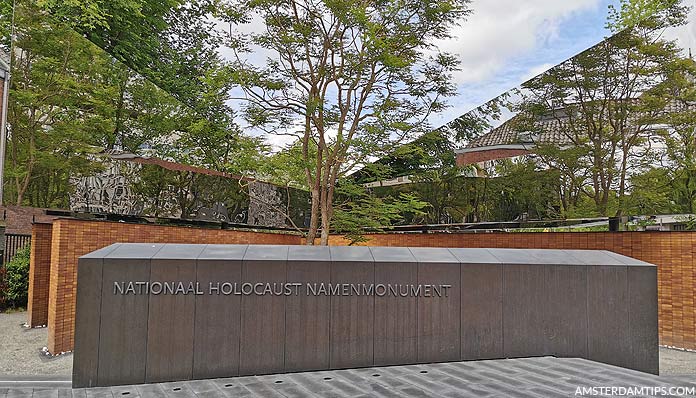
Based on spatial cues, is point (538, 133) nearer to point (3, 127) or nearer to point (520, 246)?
point (520, 246)

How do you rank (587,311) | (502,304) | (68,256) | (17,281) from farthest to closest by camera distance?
(17,281) → (68,256) → (587,311) → (502,304)

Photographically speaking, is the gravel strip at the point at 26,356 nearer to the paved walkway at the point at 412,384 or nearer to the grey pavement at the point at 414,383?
the grey pavement at the point at 414,383

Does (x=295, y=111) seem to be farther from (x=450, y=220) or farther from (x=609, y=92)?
(x=609, y=92)

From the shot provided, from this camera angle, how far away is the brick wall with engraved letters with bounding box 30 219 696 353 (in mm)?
8766

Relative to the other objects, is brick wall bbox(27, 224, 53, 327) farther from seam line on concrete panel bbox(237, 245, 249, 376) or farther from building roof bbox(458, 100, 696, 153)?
building roof bbox(458, 100, 696, 153)

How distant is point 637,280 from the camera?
6.88 m

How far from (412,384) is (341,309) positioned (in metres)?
1.38

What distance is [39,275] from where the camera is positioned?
Answer: 447 inches

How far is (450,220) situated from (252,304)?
864 cm

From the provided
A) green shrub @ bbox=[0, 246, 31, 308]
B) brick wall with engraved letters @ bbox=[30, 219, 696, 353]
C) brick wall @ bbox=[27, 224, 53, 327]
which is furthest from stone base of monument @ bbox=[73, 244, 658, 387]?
green shrub @ bbox=[0, 246, 31, 308]

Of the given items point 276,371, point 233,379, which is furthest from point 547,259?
point 233,379

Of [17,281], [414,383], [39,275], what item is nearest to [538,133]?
[414,383]

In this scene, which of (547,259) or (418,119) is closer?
(547,259)

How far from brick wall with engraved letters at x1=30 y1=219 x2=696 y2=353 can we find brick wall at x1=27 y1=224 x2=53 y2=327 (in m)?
0.02
